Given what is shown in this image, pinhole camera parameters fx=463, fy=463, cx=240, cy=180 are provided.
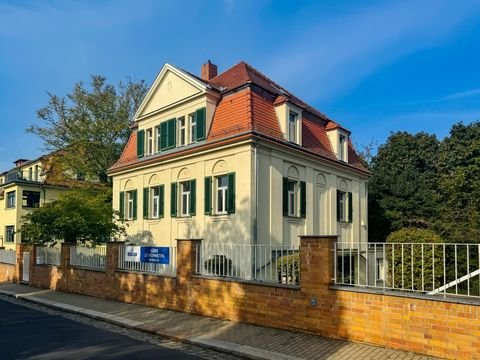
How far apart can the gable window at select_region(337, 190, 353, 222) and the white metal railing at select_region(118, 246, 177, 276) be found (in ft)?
43.0

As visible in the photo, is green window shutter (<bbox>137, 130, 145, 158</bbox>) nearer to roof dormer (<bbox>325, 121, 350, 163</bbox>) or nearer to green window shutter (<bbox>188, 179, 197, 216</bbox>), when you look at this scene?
green window shutter (<bbox>188, 179, 197, 216</bbox>)

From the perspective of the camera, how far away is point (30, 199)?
43.0 meters

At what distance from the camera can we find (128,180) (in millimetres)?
25375

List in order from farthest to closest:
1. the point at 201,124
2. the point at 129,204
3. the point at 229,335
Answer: the point at 129,204 < the point at 201,124 < the point at 229,335

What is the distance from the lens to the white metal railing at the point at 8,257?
76.8 feet

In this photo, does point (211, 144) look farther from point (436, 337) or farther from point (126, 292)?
point (436, 337)

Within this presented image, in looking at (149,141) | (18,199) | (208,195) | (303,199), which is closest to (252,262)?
(208,195)

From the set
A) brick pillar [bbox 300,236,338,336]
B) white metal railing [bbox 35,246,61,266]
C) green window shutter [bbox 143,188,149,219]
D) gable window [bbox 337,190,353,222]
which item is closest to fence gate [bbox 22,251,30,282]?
white metal railing [bbox 35,246,61,266]

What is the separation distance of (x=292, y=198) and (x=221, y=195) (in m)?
3.24

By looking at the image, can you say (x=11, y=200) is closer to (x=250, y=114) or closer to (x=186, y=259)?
(x=250, y=114)

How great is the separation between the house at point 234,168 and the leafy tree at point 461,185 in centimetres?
820

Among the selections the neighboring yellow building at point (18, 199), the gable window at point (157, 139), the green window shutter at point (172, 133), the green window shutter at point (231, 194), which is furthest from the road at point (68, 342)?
the neighboring yellow building at point (18, 199)

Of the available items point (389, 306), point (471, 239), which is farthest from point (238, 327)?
point (471, 239)

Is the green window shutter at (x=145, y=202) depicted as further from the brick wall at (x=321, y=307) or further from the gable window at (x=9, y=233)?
the gable window at (x=9, y=233)
